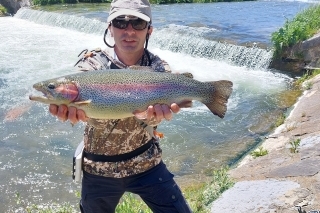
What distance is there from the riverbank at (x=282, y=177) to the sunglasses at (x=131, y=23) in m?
2.14

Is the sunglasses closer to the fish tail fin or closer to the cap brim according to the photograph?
the cap brim

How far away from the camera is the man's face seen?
271 centimetres

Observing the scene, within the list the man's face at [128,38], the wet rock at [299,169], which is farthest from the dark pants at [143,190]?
the wet rock at [299,169]

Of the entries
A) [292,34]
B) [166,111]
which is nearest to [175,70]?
[166,111]

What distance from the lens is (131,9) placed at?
2.70 metres

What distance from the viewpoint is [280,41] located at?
13.1 m

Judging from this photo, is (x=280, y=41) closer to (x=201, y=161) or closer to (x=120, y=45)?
(x=201, y=161)

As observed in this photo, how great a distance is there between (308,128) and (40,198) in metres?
4.33

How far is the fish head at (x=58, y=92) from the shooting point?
95.0 inches

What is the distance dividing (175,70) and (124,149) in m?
1.96

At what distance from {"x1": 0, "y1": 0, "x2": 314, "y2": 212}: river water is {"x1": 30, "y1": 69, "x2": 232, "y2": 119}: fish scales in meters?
4.02

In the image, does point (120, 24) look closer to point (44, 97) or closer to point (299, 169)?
point (44, 97)

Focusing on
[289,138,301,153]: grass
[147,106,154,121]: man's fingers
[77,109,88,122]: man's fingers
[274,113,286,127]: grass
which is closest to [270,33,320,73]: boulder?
[274,113,286,127]: grass

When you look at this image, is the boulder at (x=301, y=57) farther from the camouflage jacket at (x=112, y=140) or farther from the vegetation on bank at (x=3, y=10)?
the vegetation on bank at (x=3, y=10)
